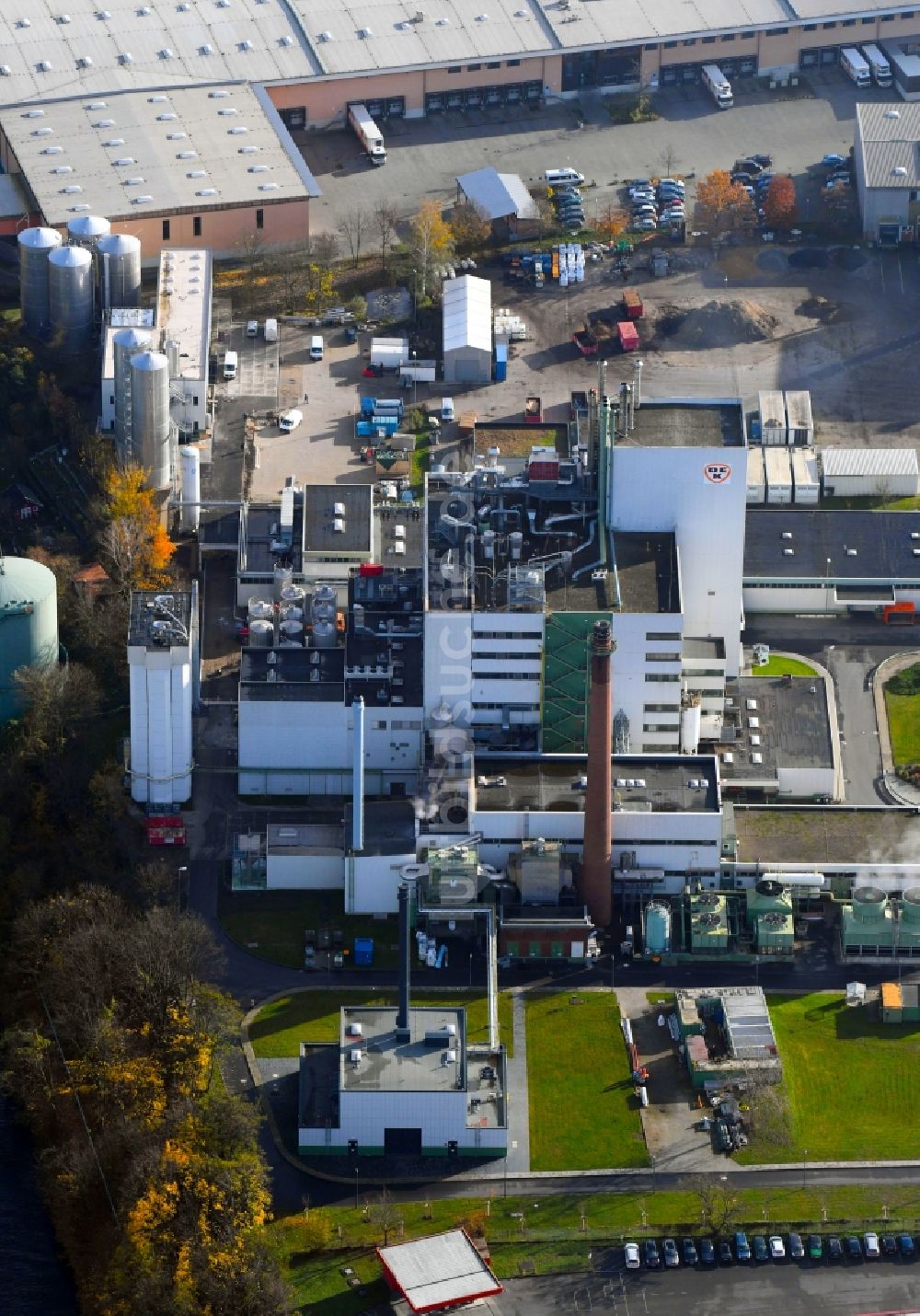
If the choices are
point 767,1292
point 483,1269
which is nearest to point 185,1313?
point 483,1269

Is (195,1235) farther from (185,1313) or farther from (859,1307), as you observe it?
(859,1307)

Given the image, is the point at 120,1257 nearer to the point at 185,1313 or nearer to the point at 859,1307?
the point at 185,1313

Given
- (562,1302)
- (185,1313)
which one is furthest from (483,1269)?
(185,1313)

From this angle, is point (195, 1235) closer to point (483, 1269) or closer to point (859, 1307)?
point (483, 1269)
